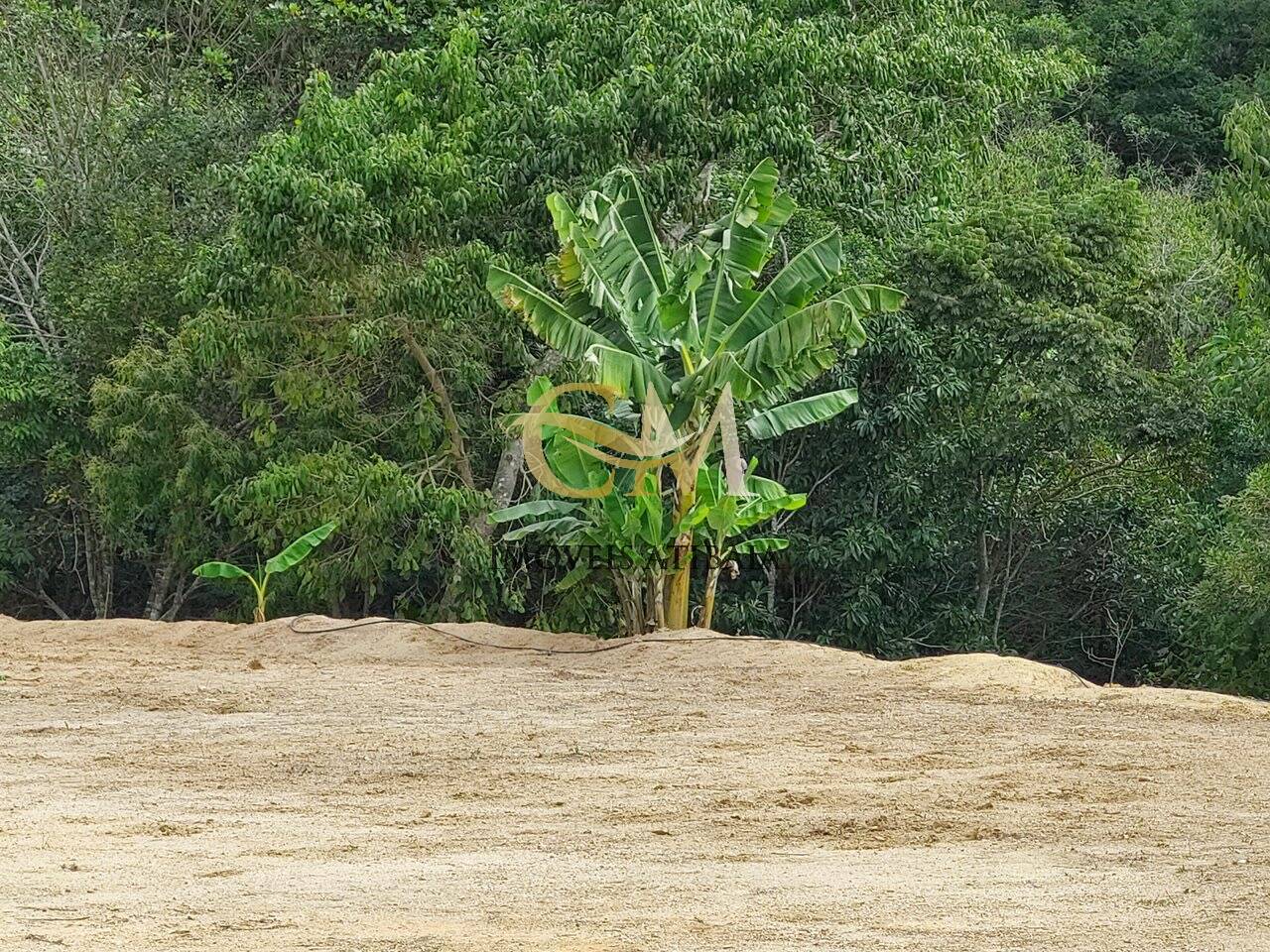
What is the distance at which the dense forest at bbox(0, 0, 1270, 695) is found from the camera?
1667 centimetres

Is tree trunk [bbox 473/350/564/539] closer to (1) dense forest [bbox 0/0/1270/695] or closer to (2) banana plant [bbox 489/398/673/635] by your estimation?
(1) dense forest [bbox 0/0/1270/695]

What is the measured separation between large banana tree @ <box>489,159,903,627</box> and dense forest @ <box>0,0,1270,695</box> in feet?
7.73

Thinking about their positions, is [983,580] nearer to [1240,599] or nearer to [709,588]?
[1240,599]

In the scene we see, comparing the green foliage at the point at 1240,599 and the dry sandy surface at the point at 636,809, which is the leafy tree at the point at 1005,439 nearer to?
the green foliage at the point at 1240,599

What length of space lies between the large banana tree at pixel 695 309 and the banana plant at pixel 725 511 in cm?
23

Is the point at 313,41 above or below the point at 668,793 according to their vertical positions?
above

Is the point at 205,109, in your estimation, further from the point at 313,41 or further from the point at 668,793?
the point at 668,793

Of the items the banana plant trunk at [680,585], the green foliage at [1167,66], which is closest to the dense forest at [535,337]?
the banana plant trunk at [680,585]

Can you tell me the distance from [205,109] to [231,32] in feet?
6.85

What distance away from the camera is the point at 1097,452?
19.8 meters

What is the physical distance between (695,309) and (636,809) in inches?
294

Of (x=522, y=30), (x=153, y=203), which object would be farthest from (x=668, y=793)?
(x=153, y=203)

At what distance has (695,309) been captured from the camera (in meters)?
13.9

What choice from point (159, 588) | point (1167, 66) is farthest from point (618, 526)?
point (1167, 66)
